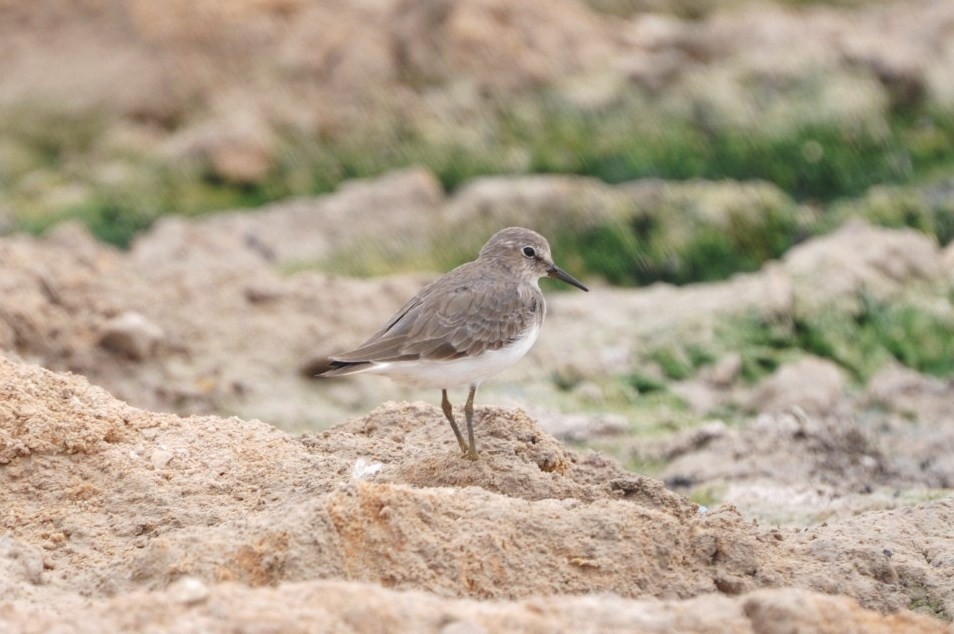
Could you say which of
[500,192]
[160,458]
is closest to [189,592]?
[160,458]

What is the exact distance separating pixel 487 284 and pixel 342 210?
22.8 ft

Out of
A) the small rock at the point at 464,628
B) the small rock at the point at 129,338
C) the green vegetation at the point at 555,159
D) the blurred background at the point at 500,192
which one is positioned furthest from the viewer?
the green vegetation at the point at 555,159

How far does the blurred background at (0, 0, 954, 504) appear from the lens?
33.2 ft

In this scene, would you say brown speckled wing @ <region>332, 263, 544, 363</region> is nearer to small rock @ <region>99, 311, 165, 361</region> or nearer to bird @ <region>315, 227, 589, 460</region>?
bird @ <region>315, 227, 589, 460</region>

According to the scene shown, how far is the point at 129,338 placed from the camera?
984 centimetres

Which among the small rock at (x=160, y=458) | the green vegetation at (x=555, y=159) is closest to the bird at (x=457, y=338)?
the small rock at (x=160, y=458)

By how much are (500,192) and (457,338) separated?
708cm

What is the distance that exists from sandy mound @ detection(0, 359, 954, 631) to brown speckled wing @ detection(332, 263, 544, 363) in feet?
1.20

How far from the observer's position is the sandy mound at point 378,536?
4.51 m

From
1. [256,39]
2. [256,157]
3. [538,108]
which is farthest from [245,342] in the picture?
[256,39]

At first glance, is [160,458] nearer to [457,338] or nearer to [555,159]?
[457,338]

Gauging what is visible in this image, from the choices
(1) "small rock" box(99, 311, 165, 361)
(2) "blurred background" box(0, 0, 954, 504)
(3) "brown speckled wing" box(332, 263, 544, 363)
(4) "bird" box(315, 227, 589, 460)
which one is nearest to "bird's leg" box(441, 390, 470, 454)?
(4) "bird" box(315, 227, 589, 460)

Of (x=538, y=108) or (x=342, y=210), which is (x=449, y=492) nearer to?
(x=342, y=210)

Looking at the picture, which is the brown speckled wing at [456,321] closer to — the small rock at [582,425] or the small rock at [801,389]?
the small rock at [582,425]
